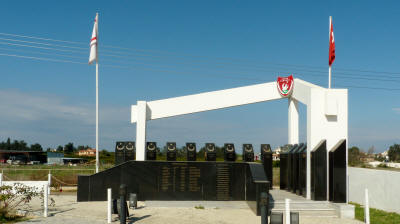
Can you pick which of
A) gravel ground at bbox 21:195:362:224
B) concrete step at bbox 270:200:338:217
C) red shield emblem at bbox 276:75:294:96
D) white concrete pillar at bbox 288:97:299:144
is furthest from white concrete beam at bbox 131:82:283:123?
concrete step at bbox 270:200:338:217

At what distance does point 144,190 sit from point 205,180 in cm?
269

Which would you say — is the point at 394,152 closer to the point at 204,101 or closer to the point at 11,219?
the point at 204,101

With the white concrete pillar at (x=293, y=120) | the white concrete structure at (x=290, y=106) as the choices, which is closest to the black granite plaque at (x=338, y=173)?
the white concrete structure at (x=290, y=106)

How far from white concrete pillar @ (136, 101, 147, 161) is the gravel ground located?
3.14 m

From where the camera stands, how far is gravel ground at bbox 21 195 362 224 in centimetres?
1264

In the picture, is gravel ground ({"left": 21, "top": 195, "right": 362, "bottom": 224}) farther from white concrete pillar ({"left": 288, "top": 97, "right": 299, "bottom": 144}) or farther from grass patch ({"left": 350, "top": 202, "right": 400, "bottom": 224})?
white concrete pillar ({"left": 288, "top": 97, "right": 299, "bottom": 144})

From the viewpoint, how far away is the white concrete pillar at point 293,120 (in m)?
20.7

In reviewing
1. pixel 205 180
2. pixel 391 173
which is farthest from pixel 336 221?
pixel 205 180

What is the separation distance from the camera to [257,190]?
1409 centimetres

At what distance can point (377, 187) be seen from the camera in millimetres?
17453

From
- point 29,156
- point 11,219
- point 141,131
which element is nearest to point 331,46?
point 141,131

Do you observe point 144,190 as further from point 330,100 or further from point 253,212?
point 330,100

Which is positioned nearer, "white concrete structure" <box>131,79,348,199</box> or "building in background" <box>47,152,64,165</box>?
"white concrete structure" <box>131,79,348,199</box>

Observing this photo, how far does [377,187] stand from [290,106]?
587cm
